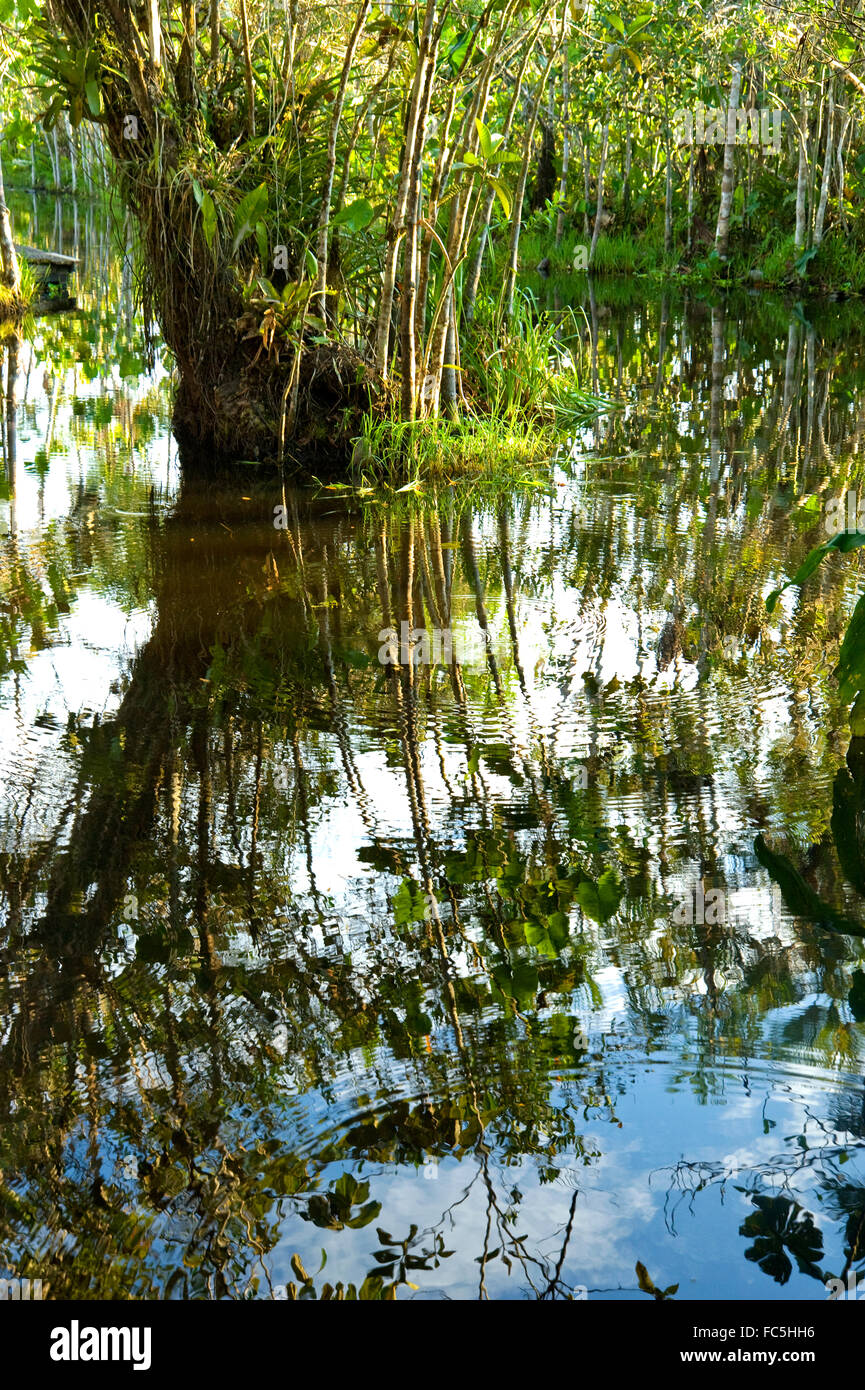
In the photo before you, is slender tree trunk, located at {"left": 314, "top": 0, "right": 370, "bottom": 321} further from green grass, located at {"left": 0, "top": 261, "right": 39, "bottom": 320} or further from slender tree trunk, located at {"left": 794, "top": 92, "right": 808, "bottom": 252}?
slender tree trunk, located at {"left": 794, "top": 92, "right": 808, "bottom": 252}

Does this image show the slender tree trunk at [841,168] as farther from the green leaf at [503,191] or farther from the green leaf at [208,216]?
the green leaf at [208,216]

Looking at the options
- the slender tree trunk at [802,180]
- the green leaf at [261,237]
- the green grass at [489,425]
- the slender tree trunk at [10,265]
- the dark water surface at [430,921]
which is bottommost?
the dark water surface at [430,921]

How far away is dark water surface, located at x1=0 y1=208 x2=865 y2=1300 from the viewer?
1925mm

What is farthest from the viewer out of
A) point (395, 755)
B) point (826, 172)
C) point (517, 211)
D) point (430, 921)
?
point (826, 172)

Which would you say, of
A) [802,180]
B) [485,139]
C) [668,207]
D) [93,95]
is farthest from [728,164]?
[485,139]

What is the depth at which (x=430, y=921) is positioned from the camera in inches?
107

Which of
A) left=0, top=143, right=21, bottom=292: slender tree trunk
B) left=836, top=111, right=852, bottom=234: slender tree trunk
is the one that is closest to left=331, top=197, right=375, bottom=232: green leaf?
left=0, top=143, right=21, bottom=292: slender tree trunk

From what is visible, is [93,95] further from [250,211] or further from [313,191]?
[313,191]

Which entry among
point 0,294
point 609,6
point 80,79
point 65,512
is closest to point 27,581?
point 65,512

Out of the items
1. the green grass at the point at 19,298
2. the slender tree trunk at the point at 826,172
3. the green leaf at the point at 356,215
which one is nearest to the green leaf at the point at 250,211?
the green leaf at the point at 356,215

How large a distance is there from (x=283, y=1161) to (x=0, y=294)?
45.8 feet

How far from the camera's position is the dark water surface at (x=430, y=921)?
6.31 feet
